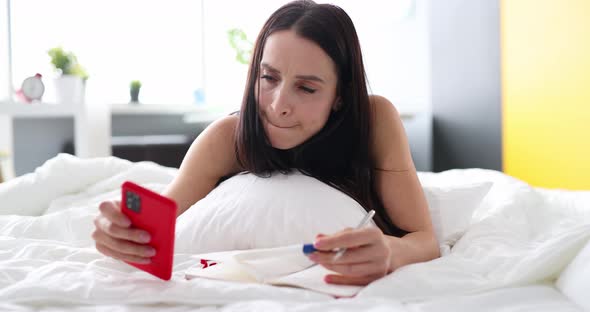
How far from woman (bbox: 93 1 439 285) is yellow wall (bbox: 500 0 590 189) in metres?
1.89

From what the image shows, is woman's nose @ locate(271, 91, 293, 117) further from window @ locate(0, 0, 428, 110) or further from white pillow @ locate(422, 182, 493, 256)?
window @ locate(0, 0, 428, 110)

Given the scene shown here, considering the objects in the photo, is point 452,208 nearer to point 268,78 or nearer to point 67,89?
point 268,78

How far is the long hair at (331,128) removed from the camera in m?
1.11

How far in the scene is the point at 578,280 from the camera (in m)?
0.80

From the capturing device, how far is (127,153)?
374 cm

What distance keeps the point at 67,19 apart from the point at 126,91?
2.03ft

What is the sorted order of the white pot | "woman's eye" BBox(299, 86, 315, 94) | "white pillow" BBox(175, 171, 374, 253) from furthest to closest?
the white pot
"woman's eye" BBox(299, 86, 315, 94)
"white pillow" BBox(175, 171, 374, 253)

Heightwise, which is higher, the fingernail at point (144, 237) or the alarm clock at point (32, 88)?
the alarm clock at point (32, 88)

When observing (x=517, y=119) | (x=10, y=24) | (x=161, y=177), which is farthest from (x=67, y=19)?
(x=517, y=119)

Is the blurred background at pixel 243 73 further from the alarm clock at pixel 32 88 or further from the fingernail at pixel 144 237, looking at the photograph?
the fingernail at pixel 144 237

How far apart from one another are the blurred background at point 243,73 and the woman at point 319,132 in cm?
191

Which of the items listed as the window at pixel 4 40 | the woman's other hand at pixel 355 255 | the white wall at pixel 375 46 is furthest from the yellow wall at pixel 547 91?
the window at pixel 4 40

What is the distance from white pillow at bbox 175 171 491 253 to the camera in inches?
38.2

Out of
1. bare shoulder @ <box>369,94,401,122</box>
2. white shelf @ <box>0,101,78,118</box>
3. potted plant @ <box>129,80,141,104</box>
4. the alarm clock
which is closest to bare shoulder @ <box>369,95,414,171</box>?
bare shoulder @ <box>369,94,401,122</box>
